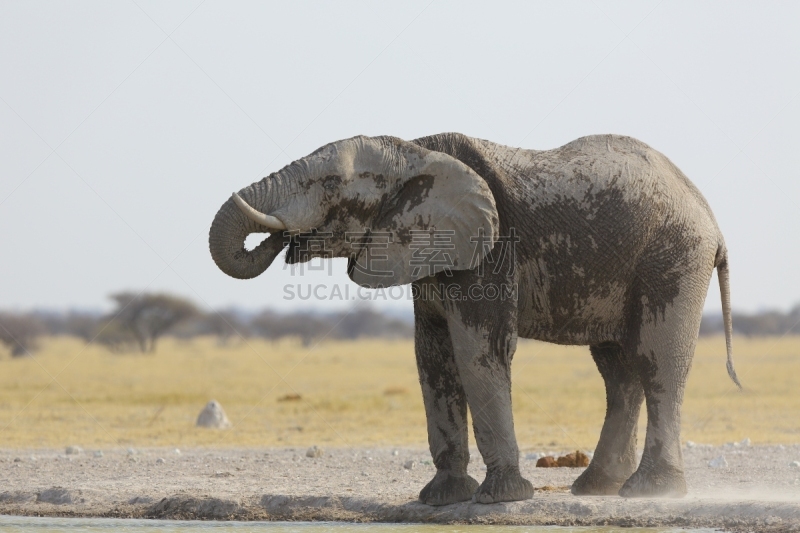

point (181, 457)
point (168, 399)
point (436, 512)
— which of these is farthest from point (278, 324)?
point (436, 512)

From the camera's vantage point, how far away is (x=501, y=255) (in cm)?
1027

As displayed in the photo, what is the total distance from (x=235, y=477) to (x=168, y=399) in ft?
44.2

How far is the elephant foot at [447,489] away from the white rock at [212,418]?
364 inches

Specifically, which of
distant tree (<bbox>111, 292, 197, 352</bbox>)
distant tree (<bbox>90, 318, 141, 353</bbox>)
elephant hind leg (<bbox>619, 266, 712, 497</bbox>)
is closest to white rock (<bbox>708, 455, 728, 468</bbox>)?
elephant hind leg (<bbox>619, 266, 712, 497</bbox>)

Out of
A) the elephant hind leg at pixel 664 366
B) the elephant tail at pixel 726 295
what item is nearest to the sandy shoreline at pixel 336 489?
the elephant hind leg at pixel 664 366

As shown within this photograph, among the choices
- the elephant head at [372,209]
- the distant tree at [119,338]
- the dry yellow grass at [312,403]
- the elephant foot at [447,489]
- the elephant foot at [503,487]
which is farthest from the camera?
the distant tree at [119,338]

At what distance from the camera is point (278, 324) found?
7694cm

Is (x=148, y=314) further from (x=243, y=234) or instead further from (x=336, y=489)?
(x=243, y=234)

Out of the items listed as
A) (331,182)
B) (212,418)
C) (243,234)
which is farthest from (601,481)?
(212,418)

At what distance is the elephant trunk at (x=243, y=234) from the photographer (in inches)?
376

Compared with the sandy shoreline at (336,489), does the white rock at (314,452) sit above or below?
above

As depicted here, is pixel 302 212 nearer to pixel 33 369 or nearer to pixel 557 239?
pixel 557 239

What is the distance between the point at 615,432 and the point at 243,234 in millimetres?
4202

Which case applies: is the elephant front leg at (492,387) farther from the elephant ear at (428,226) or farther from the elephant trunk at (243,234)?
the elephant trunk at (243,234)
